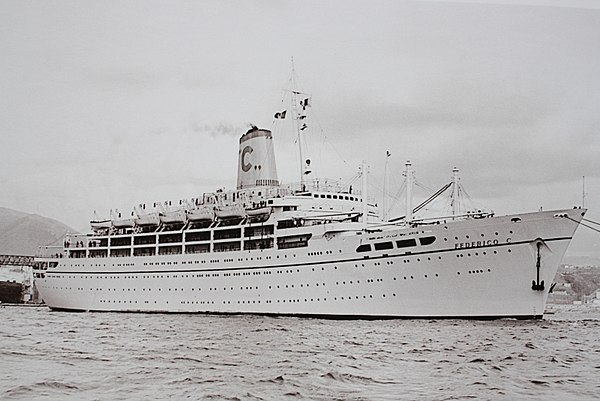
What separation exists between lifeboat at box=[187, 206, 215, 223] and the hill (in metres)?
2.52

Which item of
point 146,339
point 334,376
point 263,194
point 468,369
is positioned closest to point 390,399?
point 334,376

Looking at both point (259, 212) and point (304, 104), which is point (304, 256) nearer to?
point (259, 212)

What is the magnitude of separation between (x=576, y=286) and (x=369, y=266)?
264 centimetres

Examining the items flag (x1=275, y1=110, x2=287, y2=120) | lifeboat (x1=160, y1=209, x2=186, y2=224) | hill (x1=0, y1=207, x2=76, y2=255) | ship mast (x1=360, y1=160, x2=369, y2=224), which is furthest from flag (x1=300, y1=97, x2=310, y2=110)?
lifeboat (x1=160, y1=209, x2=186, y2=224)

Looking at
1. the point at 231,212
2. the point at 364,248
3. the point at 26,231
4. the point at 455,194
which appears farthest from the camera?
the point at 231,212

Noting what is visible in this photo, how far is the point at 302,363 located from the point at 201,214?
15.9ft

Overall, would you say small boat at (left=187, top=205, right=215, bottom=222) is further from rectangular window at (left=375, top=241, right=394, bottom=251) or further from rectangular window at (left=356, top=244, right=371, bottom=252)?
rectangular window at (left=375, top=241, right=394, bottom=251)

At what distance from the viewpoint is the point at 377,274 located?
9.12 metres

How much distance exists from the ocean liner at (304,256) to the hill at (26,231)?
678 millimetres

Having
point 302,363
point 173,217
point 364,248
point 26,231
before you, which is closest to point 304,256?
point 364,248

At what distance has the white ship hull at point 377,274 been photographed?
8.45 meters

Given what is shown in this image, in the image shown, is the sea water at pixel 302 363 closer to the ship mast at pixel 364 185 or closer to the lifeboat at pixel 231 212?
the ship mast at pixel 364 185

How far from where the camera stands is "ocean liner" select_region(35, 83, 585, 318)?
8.47 metres

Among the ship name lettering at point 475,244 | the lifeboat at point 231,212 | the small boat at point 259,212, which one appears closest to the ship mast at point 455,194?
the ship name lettering at point 475,244
